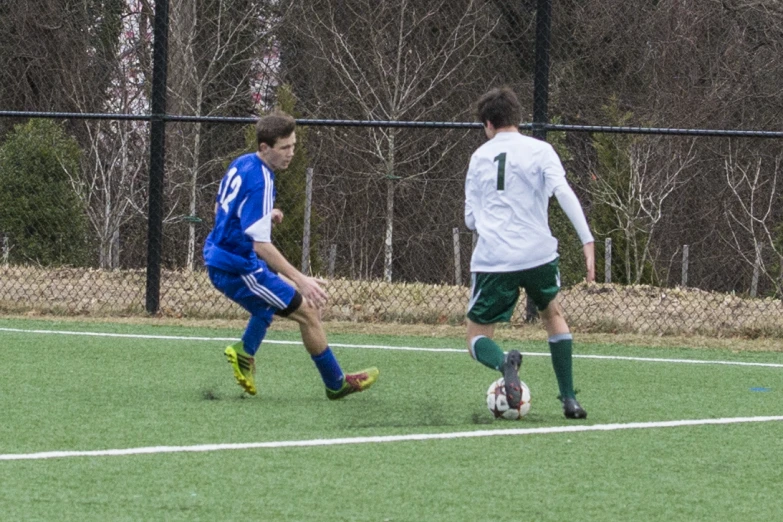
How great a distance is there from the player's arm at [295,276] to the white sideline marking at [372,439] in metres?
0.93

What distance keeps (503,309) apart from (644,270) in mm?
10002

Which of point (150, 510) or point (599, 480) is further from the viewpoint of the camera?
point (599, 480)

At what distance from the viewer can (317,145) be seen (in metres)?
15.2

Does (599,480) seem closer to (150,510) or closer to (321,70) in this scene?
(150,510)

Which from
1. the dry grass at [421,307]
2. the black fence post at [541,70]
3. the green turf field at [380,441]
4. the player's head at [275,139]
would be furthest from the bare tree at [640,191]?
the player's head at [275,139]

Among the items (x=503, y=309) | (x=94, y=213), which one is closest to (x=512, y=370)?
(x=503, y=309)

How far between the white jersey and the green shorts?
40 millimetres

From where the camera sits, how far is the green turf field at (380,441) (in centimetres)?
425

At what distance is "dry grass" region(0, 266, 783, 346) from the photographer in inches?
403

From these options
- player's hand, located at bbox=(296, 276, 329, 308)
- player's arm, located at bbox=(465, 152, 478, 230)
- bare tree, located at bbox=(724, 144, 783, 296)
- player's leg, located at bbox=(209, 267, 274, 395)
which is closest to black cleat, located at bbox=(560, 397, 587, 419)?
player's arm, located at bbox=(465, 152, 478, 230)

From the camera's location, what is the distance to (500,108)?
6.13 metres

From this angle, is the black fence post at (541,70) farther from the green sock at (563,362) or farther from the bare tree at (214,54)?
the bare tree at (214,54)

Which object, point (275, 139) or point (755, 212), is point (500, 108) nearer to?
point (275, 139)

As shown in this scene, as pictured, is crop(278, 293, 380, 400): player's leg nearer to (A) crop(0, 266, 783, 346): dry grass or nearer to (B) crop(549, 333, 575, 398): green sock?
(B) crop(549, 333, 575, 398): green sock
